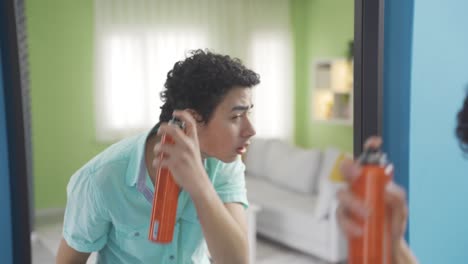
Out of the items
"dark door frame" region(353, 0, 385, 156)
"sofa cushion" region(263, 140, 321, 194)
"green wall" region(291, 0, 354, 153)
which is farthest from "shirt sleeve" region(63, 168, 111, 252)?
"green wall" region(291, 0, 354, 153)

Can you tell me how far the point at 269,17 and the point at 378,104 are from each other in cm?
349

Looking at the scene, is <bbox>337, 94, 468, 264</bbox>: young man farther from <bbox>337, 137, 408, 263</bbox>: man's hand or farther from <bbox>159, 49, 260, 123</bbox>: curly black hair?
<bbox>159, 49, 260, 123</bbox>: curly black hair

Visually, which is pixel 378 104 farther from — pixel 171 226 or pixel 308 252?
pixel 308 252

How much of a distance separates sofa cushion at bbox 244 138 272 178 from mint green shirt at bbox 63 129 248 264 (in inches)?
105

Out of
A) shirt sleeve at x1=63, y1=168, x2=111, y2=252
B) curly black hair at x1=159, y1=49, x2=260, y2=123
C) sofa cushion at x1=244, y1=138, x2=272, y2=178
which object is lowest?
sofa cushion at x1=244, y1=138, x2=272, y2=178

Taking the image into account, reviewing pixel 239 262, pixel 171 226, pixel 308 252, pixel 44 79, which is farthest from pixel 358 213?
pixel 44 79

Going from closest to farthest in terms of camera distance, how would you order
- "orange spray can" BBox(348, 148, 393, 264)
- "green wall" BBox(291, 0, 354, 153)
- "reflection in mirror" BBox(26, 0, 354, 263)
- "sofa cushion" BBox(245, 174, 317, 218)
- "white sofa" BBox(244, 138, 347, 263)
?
"orange spray can" BBox(348, 148, 393, 264), "white sofa" BBox(244, 138, 347, 263), "sofa cushion" BBox(245, 174, 317, 218), "reflection in mirror" BBox(26, 0, 354, 263), "green wall" BBox(291, 0, 354, 153)

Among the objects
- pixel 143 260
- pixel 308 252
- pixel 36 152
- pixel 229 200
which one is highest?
pixel 229 200

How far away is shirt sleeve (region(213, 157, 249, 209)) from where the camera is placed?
34.3 inches

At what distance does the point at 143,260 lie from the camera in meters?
0.89

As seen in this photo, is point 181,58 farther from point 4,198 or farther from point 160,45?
point 4,198

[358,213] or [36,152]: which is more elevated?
[358,213]

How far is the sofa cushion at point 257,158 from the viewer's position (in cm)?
360

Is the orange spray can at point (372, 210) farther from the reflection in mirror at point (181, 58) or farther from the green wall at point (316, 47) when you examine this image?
the green wall at point (316, 47)
